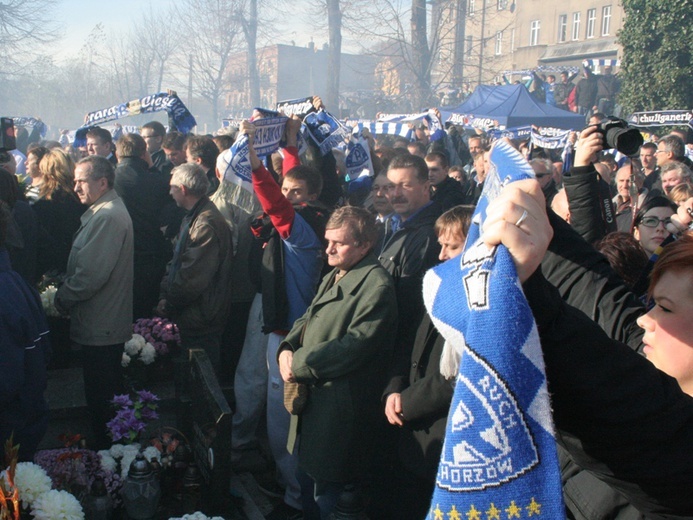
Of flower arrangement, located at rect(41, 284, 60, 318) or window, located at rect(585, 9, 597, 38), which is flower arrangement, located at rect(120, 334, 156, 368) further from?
window, located at rect(585, 9, 597, 38)

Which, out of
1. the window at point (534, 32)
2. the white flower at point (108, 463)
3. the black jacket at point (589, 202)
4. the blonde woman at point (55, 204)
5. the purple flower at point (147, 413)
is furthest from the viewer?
the window at point (534, 32)

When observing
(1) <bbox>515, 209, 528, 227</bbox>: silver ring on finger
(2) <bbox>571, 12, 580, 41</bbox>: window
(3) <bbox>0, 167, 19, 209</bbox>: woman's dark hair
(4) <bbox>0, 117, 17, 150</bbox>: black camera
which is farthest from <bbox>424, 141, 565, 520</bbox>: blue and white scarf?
(2) <bbox>571, 12, 580, 41</bbox>: window

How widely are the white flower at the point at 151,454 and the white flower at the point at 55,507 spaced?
1162 mm

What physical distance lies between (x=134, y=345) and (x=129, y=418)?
1.09 meters

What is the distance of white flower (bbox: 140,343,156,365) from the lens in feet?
19.4

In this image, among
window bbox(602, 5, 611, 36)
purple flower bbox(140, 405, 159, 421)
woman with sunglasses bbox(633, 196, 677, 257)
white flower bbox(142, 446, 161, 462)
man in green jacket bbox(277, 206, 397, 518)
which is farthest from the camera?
window bbox(602, 5, 611, 36)

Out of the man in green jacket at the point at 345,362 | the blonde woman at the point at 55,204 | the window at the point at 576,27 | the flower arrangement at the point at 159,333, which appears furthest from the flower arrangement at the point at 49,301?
the window at the point at 576,27

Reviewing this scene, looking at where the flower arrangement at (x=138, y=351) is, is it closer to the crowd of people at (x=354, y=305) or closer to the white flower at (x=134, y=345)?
A: the white flower at (x=134, y=345)

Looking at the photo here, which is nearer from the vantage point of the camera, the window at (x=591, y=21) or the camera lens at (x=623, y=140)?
the camera lens at (x=623, y=140)

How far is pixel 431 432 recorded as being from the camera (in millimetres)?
3590

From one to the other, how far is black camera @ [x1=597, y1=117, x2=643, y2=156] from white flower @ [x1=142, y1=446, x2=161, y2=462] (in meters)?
3.38

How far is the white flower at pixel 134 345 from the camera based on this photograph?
586 centimetres

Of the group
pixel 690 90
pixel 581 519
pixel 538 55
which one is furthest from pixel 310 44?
pixel 581 519

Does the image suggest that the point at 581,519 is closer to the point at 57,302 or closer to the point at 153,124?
the point at 57,302
